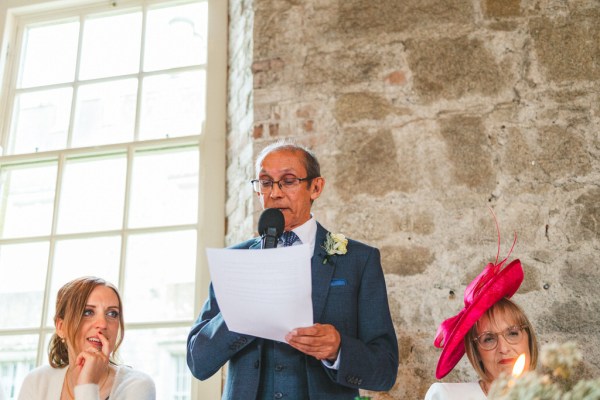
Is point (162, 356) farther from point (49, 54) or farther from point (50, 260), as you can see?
point (49, 54)

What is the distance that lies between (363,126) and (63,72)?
2074mm

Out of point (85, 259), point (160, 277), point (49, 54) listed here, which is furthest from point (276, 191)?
point (49, 54)

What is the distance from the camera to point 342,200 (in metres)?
3.07

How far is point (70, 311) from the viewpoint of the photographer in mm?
2490

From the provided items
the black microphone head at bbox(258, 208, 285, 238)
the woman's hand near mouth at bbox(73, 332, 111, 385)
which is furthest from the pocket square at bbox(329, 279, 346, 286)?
the woman's hand near mouth at bbox(73, 332, 111, 385)

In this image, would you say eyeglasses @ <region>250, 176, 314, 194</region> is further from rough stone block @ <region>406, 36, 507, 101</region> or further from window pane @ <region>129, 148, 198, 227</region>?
window pane @ <region>129, 148, 198, 227</region>

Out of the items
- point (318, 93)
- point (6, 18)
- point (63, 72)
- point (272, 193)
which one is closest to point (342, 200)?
point (318, 93)

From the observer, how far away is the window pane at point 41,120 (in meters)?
3.97

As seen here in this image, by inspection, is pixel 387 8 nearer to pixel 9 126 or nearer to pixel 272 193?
pixel 272 193

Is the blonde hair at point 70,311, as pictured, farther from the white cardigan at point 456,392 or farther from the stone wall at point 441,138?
the white cardigan at point 456,392

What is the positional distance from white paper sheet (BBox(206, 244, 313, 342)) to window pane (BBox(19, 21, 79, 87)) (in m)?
2.79

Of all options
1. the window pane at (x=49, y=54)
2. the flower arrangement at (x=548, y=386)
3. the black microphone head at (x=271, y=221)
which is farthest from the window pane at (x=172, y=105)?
the flower arrangement at (x=548, y=386)

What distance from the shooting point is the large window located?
346 cm

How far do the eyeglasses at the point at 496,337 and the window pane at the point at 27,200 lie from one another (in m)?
2.48
